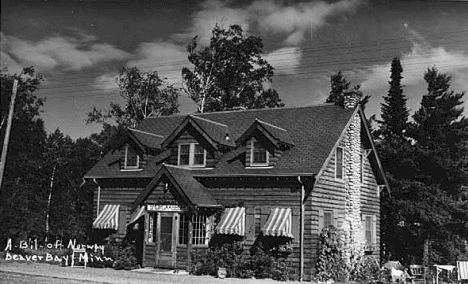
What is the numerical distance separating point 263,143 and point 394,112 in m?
9.82

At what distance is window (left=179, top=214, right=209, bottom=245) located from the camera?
892 inches

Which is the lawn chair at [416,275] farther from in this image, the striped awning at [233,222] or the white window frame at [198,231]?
the white window frame at [198,231]

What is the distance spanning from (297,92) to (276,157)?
13.3 ft

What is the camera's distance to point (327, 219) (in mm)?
23000

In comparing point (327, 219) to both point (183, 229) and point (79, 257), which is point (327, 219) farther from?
point (79, 257)

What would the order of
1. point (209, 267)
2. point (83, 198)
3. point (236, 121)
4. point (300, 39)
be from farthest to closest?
point (83, 198), point (236, 121), point (209, 267), point (300, 39)

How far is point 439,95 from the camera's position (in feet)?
83.9

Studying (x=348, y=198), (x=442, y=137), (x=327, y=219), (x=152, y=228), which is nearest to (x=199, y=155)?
(x=152, y=228)

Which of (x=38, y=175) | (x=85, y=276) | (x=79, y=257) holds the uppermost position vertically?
(x=38, y=175)

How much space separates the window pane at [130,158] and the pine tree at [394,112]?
12.5 metres

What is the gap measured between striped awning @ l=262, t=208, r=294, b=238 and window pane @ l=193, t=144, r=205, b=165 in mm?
4164

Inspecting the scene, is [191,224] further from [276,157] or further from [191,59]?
[191,59]

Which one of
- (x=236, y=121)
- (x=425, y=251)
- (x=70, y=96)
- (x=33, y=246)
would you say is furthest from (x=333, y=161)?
(x=33, y=246)

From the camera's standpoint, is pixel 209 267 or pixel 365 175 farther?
A: pixel 365 175
